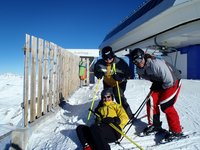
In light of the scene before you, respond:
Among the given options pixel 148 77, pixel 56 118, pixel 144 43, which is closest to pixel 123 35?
pixel 144 43

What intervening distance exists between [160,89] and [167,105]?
376 millimetres

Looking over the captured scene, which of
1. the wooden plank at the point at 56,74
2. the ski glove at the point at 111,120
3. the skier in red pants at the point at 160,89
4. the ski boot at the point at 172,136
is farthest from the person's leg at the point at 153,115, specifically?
the wooden plank at the point at 56,74

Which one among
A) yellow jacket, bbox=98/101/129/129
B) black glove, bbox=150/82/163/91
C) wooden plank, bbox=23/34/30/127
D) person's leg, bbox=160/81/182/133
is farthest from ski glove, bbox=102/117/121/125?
wooden plank, bbox=23/34/30/127

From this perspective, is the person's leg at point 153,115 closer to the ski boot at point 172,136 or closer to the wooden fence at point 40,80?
the ski boot at point 172,136

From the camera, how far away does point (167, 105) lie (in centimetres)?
392

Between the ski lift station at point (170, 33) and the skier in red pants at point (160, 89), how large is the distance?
8.06 meters

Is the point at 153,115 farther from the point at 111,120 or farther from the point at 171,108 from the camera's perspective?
the point at 111,120

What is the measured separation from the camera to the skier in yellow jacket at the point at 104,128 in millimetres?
3607

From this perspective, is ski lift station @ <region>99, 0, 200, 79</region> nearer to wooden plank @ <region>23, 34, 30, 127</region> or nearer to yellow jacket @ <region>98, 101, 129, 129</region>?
yellow jacket @ <region>98, 101, 129, 129</region>

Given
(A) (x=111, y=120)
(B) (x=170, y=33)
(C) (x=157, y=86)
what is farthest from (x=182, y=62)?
(A) (x=111, y=120)

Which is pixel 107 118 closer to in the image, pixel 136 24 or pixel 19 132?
pixel 19 132

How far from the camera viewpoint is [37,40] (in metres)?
5.05

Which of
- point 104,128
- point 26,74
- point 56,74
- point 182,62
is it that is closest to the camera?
point 104,128

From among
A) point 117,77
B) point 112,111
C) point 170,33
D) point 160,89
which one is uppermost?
point 170,33
